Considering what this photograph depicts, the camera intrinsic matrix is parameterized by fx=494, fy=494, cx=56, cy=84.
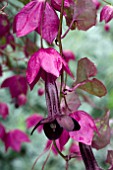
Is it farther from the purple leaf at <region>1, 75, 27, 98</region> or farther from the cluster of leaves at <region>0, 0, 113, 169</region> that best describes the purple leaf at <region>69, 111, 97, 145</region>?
the purple leaf at <region>1, 75, 27, 98</region>

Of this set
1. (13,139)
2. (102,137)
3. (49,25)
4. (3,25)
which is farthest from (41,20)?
(13,139)

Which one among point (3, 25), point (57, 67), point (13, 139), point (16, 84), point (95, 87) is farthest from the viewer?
point (13, 139)

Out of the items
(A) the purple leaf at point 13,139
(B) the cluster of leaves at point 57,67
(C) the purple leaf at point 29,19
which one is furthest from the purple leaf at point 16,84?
(C) the purple leaf at point 29,19

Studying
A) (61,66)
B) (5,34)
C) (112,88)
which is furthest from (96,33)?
(61,66)

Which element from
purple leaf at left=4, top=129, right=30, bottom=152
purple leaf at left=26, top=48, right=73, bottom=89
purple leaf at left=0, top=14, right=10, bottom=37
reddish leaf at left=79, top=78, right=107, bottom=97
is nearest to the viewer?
purple leaf at left=26, top=48, right=73, bottom=89

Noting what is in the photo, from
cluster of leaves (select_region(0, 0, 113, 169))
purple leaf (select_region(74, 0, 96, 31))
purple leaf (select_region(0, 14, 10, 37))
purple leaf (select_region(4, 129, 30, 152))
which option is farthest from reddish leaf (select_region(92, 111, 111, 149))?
purple leaf (select_region(4, 129, 30, 152))

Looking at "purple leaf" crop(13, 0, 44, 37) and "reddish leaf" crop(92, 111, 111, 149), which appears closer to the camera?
"purple leaf" crop(13, 0, 44, 37)

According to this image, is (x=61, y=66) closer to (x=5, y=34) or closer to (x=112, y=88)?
(x=5, y=34)

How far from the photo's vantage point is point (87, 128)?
27.6 inches

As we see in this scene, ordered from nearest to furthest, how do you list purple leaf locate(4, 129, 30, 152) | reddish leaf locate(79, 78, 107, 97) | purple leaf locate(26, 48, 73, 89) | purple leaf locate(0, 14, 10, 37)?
purple leaf locate(26, 48, 73, 89) → reddish leaf locate(79, 78, 107, 97) → purple leaf locate(0, 14, 10, 37) → purple leaf locate(4, 129, 30, 152)

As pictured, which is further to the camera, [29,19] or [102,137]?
[102,137]

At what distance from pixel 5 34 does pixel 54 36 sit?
50 centimetres

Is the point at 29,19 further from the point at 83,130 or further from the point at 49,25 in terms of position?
the point at 83,130

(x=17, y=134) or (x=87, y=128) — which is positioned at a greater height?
(x=87, y=128)
